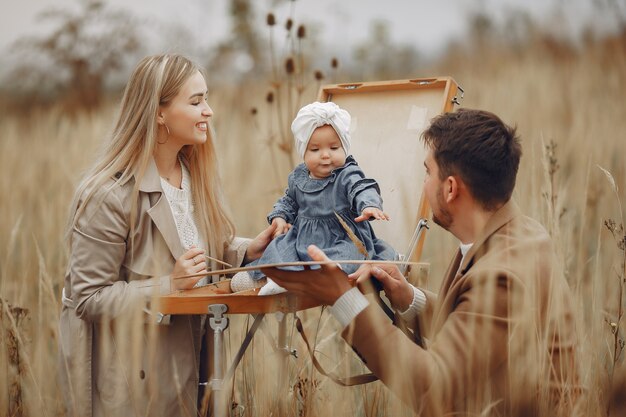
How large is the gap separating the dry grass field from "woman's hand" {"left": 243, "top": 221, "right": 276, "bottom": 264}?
0.31 metres

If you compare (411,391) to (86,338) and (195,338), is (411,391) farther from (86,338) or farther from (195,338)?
(86,338)

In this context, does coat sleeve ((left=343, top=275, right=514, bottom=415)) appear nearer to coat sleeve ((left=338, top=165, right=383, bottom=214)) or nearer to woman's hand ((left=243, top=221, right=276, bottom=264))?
coat sleeve ((left=338, top=165, right=383, bottom=214))

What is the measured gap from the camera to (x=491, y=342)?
211 centimetres

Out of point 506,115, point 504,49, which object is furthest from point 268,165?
point 504,49

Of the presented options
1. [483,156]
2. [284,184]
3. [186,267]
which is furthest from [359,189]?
[284,184]

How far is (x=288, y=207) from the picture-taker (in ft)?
9.78

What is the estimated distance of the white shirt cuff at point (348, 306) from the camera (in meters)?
2.19

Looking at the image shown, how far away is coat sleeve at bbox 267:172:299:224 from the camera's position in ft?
9.73

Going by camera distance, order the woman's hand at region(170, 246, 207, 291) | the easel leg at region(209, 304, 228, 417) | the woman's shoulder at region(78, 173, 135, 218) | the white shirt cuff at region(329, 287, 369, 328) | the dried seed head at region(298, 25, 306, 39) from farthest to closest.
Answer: the dried seed head at region(298, 25, 306, 39) → the woman's shoulder at region(78, 173, 135, 218) → the woman's hand at region(170, 246, 207, 291) → the easel leg at region(209, 304, 228, 417) → the white shirt cuff at region(329, 287, 369, 328)

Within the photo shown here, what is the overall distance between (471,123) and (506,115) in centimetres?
549

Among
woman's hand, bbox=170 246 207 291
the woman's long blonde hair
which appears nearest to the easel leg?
woman's hand, bbox=170 246 207 291

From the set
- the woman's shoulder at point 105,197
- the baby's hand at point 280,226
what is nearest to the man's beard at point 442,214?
the baby's hand at point 280,226

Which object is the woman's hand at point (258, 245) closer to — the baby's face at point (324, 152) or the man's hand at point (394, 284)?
the baby's face at point (324, 152)

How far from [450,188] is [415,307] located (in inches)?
21.4
